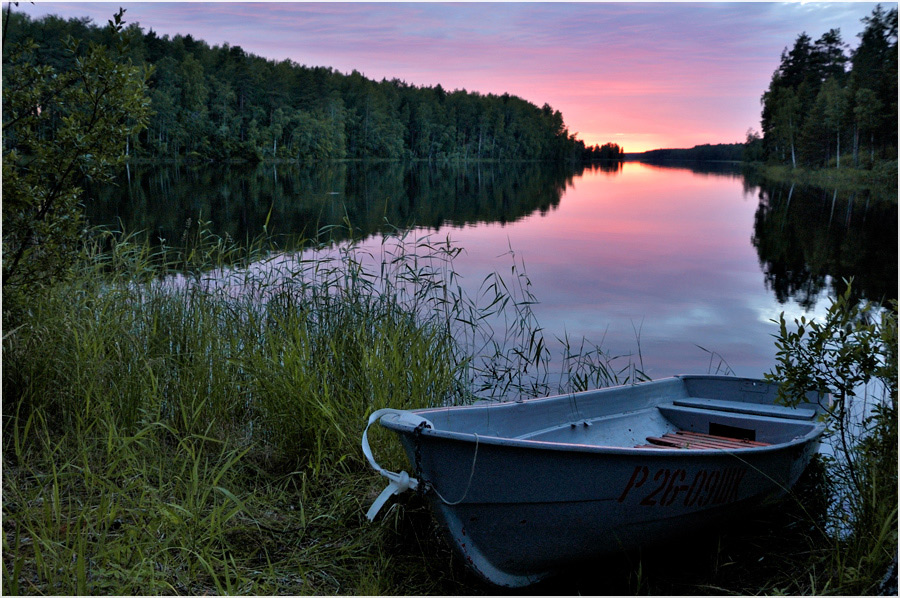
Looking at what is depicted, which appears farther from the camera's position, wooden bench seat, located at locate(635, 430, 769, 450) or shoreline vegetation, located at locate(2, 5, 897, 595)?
wooden bench seat, located at locate(635, 430, 769, 450)

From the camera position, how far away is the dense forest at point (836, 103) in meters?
38.2

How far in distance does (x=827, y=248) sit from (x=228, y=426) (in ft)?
58.3

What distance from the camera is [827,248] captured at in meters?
18.2

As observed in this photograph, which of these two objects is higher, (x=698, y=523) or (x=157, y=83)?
(x=157, y=83)

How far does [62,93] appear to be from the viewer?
177 inches

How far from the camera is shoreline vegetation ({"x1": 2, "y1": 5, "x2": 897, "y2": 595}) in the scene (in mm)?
3160

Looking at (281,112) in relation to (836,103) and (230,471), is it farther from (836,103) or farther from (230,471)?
(230,471)

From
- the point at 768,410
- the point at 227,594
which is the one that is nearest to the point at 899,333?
the point at 768,410

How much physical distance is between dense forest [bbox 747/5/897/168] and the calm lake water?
23.4ft

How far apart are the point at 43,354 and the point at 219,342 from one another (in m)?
1.11

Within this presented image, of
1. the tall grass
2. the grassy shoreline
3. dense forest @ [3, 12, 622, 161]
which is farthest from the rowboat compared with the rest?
dense forest @ [3, 12, 622, 161]

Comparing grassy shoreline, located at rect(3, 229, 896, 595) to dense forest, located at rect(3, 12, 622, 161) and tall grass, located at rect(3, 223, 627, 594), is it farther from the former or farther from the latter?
dense forest, located at rect(3, 12, 622, 161)

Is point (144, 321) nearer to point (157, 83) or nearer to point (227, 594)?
point (227, 594)

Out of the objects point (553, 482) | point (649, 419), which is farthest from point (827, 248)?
point (553, 482)
